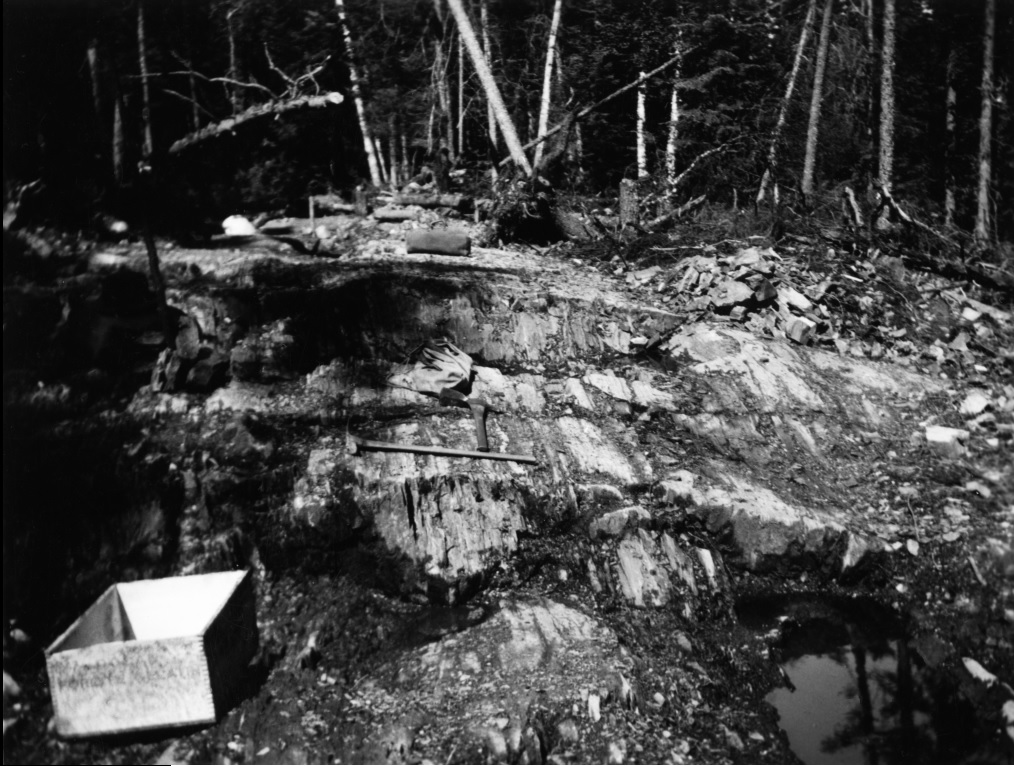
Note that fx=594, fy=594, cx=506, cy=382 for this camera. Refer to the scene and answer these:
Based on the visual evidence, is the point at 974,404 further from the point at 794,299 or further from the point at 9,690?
the point at 9,690

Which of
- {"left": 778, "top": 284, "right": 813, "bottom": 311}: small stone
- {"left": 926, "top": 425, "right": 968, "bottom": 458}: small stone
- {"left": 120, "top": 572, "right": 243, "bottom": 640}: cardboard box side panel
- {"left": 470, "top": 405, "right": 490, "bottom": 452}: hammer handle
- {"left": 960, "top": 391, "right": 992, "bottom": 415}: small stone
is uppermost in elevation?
{"left": 778, "top": 284, "right": 813, "bottom": 311}: small stone

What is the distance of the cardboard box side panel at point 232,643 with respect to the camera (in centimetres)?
318

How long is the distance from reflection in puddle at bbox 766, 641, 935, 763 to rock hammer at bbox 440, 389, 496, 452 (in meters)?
2.54

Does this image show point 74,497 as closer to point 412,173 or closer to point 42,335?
point 42,335

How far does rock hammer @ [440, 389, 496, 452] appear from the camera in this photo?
4513 millimetres

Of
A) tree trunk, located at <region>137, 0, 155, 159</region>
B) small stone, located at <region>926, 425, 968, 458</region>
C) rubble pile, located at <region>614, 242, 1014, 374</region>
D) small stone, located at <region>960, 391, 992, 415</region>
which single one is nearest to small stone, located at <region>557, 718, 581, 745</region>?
small stone, located at <region>926, 425, 968, 458</region>

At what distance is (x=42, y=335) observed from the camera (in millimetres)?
4430

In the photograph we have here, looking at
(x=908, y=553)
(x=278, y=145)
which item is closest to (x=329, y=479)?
(x=908, y=553)

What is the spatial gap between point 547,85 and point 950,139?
561 centimetres

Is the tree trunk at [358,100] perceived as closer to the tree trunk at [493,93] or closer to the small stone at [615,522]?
the tree trunk at [493,93]

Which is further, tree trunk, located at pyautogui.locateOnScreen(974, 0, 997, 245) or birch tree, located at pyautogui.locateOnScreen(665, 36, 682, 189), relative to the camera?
birch tree, located at pyautogui.locateOnScreen(665, 36, 682, 189)

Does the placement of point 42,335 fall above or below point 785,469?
above

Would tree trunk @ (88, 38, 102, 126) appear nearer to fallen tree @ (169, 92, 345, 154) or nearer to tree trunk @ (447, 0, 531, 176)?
fallen tree @ (169, 92, 345, 154)

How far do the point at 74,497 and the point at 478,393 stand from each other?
2872 mm
